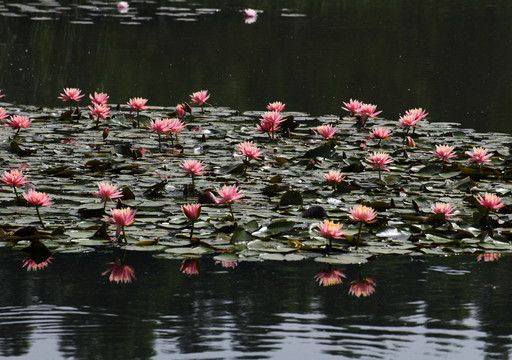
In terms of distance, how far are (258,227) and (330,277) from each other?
56 cm

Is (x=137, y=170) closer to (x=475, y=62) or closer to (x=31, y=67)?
(x=31, y=67)

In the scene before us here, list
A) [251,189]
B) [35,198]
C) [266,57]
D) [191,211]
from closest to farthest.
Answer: [191,211], [35,198], [251,189], [266,57]

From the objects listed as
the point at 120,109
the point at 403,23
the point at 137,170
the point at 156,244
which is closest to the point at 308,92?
the point at 120,109

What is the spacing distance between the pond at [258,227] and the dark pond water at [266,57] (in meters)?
0.08

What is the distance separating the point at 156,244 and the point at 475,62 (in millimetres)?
8546

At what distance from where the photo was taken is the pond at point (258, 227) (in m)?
A: 2.71

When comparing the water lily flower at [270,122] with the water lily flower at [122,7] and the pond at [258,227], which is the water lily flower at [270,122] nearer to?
the pond at [258,227]

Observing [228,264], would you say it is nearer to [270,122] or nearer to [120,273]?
[120,273]

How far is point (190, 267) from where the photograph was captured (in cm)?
330

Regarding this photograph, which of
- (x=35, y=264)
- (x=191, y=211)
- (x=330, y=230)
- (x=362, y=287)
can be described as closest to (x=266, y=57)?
(x=191, y=211)

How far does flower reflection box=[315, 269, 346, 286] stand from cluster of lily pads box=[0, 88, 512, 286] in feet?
0.04

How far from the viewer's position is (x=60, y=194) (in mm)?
4301

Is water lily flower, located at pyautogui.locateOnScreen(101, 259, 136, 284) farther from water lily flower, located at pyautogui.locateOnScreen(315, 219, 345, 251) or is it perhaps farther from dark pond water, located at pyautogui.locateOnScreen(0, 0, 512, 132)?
dark pond water, located at pyautogui.locateOnScreen(0, 0, 512, 132)

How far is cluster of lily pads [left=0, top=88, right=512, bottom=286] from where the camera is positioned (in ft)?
11.6
